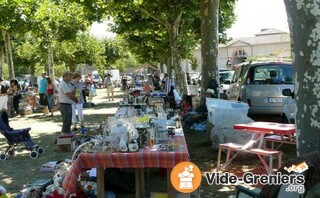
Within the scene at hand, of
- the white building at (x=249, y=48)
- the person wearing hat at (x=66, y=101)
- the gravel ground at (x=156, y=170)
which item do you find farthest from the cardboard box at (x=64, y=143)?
the white building at (x=249, y=48)

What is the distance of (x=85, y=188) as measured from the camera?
511 cm

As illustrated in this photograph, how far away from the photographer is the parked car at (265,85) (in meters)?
10.7

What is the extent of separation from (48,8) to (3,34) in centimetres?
247

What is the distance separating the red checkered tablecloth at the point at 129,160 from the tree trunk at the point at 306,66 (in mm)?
1388

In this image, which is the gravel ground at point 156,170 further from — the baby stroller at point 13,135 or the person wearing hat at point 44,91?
the person wearing hat at point 44,91

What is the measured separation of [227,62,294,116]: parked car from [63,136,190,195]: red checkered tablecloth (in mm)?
6769

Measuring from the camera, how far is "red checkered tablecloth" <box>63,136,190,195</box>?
4.41 metres

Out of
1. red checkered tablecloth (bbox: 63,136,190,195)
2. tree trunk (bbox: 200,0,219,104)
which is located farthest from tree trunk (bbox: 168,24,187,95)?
red checkered tablecloth (bbox: 63,136,190,195)

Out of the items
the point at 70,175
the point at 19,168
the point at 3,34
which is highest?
the point at 3,34

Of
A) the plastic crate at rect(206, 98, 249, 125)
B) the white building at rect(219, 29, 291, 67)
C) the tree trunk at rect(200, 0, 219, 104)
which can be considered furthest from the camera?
the white building at rect(219, 29, 291, 67)

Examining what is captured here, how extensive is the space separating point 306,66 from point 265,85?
750cm

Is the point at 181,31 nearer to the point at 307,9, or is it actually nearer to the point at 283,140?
the point at 283,140

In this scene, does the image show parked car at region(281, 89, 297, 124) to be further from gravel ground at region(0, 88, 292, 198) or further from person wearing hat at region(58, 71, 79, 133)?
person wearing hat at region(58, 71, 79, 133)

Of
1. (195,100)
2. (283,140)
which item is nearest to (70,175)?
(283,140)
